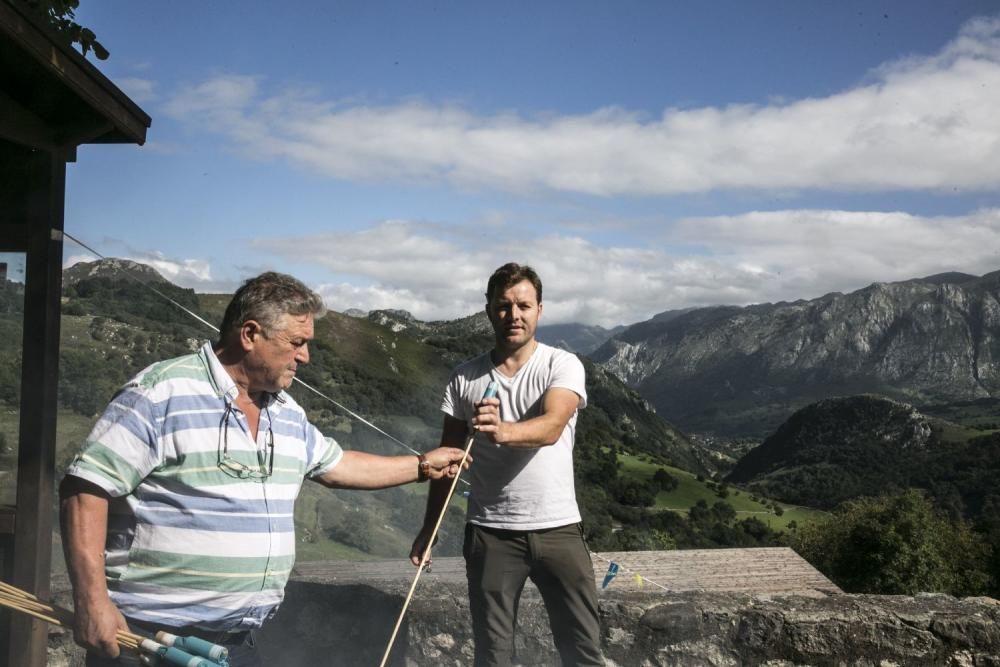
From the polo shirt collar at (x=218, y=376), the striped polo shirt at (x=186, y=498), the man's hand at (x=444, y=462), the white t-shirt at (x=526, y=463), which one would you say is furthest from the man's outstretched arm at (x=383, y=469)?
the polo shirt collar at (x=218, y=376)

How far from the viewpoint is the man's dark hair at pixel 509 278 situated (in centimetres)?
332

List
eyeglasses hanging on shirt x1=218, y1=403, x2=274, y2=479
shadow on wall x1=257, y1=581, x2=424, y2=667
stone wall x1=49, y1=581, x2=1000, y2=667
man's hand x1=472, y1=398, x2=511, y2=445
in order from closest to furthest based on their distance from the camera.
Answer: eyeglasses hanging on shirt x1=218, y1=403, x2=274, y2=479 < man's hand x1=472, y1=398, x2=511, y2=445 < stone wall x1=49, y1=581, x2=1000, y2=667 < shadow on wall x1=257, y1=581, x2=424, y2=667

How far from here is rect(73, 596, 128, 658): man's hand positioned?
7.25 feet

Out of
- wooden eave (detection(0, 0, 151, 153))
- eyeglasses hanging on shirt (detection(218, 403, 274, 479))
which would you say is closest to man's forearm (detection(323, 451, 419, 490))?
eyeglasses hanging on shirt (detection(218, 403, 274, 479))

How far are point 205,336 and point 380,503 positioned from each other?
164 cm

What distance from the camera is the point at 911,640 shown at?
12.6ft

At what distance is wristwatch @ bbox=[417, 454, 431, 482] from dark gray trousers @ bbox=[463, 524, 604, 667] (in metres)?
0.33

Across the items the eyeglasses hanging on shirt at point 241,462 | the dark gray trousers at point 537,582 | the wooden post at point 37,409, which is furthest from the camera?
the wooden post at point 37,409

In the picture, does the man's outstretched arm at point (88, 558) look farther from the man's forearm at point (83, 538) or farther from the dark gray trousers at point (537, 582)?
the dark gray trousers at point (537, 582)

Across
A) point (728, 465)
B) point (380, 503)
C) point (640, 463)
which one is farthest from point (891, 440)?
point (380, 503)

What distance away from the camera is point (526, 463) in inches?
127

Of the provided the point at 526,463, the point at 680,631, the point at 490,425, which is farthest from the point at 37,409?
the point at 680,631

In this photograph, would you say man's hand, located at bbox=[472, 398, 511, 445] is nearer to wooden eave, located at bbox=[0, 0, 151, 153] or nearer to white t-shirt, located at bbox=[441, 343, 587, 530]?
white t-shirt, located at bbox=[441, 343, 587, 530]

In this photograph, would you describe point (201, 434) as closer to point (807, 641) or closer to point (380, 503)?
point (807, 641)
